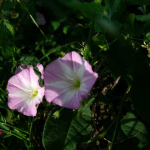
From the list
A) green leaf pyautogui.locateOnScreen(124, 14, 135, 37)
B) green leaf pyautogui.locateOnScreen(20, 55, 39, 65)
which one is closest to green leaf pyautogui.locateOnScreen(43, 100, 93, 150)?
green leaf pyautogui.locateOnScreen(124, 14, 135, 37)

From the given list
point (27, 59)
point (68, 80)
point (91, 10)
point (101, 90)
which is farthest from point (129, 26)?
point (27, 59)

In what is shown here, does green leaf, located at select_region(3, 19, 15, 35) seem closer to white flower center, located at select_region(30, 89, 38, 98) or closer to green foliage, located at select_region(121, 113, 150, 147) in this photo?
white flower center, located at select_region(30, 89, 38, 98)

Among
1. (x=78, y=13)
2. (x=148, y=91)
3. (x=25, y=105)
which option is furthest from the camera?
(x=78, y=13)

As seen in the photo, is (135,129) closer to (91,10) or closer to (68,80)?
(68,80)

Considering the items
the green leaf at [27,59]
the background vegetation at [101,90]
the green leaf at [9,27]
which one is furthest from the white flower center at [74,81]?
the green leaf at [9,27]

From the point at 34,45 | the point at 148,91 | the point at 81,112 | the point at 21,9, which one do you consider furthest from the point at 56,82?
the point at 21,9

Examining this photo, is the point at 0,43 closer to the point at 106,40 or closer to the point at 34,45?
the point at 34,45

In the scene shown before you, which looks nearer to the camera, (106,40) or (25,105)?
(106,40)
